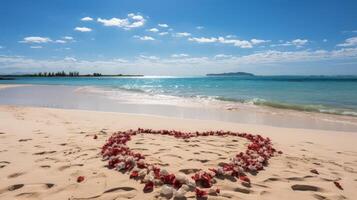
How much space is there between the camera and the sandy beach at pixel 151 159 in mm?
4559

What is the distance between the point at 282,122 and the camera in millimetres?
12984

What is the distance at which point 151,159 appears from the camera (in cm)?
605

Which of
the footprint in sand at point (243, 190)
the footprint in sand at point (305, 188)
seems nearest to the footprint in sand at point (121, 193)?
the footprint in sand at point (243, 190)

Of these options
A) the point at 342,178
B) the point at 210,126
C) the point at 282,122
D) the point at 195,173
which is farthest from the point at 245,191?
the point at 282,122

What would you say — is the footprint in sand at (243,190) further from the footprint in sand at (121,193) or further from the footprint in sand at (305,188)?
the footprint in sand at (121,193)

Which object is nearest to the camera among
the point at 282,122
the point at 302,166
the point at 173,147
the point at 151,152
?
the point at 302,166

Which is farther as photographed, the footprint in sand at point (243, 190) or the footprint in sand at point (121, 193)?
the footprint in sand at point (243, 190)

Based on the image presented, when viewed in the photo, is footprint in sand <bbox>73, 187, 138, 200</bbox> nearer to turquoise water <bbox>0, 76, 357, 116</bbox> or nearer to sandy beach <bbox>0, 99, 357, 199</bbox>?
sandy beach <bbox>0, 99, 357, 199</bbox>

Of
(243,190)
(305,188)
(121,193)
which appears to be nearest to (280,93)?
(305,188)

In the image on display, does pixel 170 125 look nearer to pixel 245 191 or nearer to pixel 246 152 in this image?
pixel 246 152

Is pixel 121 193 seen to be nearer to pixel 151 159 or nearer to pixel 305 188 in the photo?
pixel 151 159

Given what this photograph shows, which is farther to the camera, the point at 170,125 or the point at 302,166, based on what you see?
the point at 170,125

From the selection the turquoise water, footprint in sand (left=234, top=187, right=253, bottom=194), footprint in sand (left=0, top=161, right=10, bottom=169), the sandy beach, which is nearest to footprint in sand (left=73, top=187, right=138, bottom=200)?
the sandy beach

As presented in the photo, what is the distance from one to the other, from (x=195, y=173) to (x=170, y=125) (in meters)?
5.65
